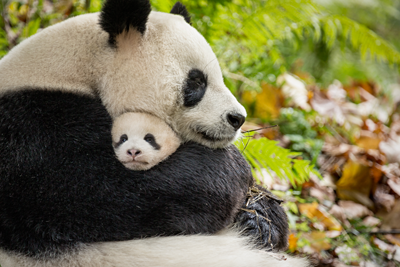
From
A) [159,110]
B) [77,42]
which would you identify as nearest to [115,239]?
[159,110]

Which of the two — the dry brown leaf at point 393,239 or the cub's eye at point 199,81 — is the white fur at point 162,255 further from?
the dry brown leaf at point 393,239

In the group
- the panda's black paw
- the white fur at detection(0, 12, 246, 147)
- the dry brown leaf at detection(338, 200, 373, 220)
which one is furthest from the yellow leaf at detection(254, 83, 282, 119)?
the white fur at detection(0, 12, 246, 147)

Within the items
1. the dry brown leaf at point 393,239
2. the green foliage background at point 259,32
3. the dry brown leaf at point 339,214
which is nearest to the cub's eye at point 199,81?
the green foliage background at point 259,32

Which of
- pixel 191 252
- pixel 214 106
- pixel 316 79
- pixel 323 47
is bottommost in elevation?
pixel 316 79

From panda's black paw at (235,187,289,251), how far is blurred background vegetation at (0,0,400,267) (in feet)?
1.65

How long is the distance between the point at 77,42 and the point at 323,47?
5439 millimetres

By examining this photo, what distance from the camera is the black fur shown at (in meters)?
2.06

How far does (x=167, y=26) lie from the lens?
2426 millimetres

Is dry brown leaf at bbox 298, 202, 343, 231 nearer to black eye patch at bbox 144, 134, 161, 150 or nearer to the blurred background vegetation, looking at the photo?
the blurred background vegetation

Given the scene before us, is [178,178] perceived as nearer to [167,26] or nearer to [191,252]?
[191,252]

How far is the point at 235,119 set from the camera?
236 cm

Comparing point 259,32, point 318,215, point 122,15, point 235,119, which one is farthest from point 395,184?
point 122,15

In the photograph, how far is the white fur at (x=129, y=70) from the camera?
229 centimetres

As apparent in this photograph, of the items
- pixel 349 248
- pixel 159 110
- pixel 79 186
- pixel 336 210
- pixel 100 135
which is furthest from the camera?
pixel 336 210
